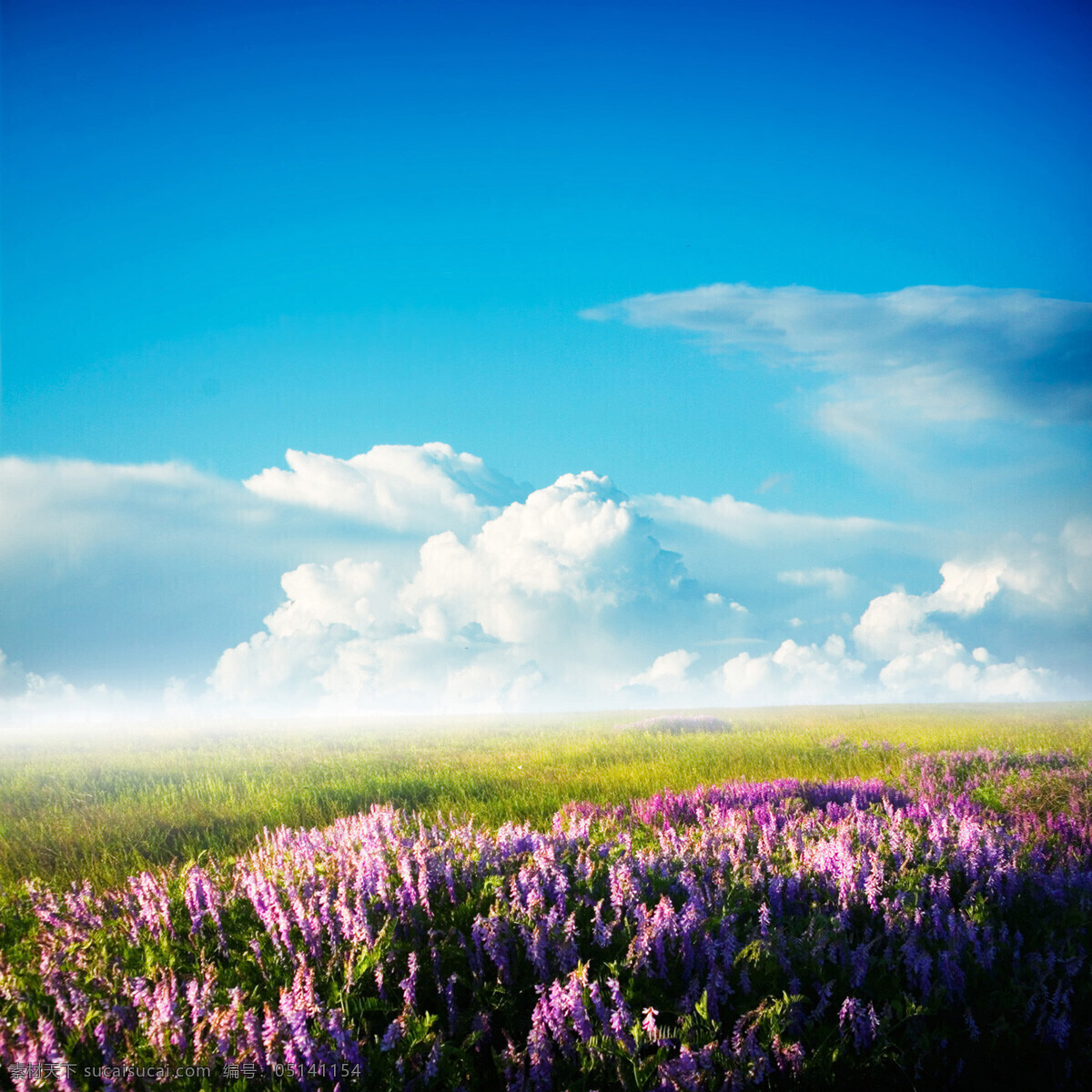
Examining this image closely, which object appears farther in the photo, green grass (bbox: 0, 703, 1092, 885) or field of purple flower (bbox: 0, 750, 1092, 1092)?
green grass (bbox: 0, 703, 1092, 885)

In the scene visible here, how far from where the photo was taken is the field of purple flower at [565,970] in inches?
130

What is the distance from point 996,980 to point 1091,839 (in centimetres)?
394

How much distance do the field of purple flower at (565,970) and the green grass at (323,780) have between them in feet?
10.3

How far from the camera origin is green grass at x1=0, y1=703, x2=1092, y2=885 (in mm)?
9758

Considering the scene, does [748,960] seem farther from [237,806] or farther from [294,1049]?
[237,806]

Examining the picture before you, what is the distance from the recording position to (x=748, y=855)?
5930 mm

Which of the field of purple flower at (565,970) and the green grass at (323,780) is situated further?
the green grass at (323,780)

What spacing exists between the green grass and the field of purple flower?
3147 mm

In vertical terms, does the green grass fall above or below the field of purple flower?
below

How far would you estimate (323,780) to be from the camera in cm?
1541

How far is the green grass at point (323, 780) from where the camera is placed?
9.76m

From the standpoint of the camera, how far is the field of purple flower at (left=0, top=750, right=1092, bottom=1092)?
3.29 metres

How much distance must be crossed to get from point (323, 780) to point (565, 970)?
1280 centimetres

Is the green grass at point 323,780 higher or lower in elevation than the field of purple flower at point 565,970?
lower
